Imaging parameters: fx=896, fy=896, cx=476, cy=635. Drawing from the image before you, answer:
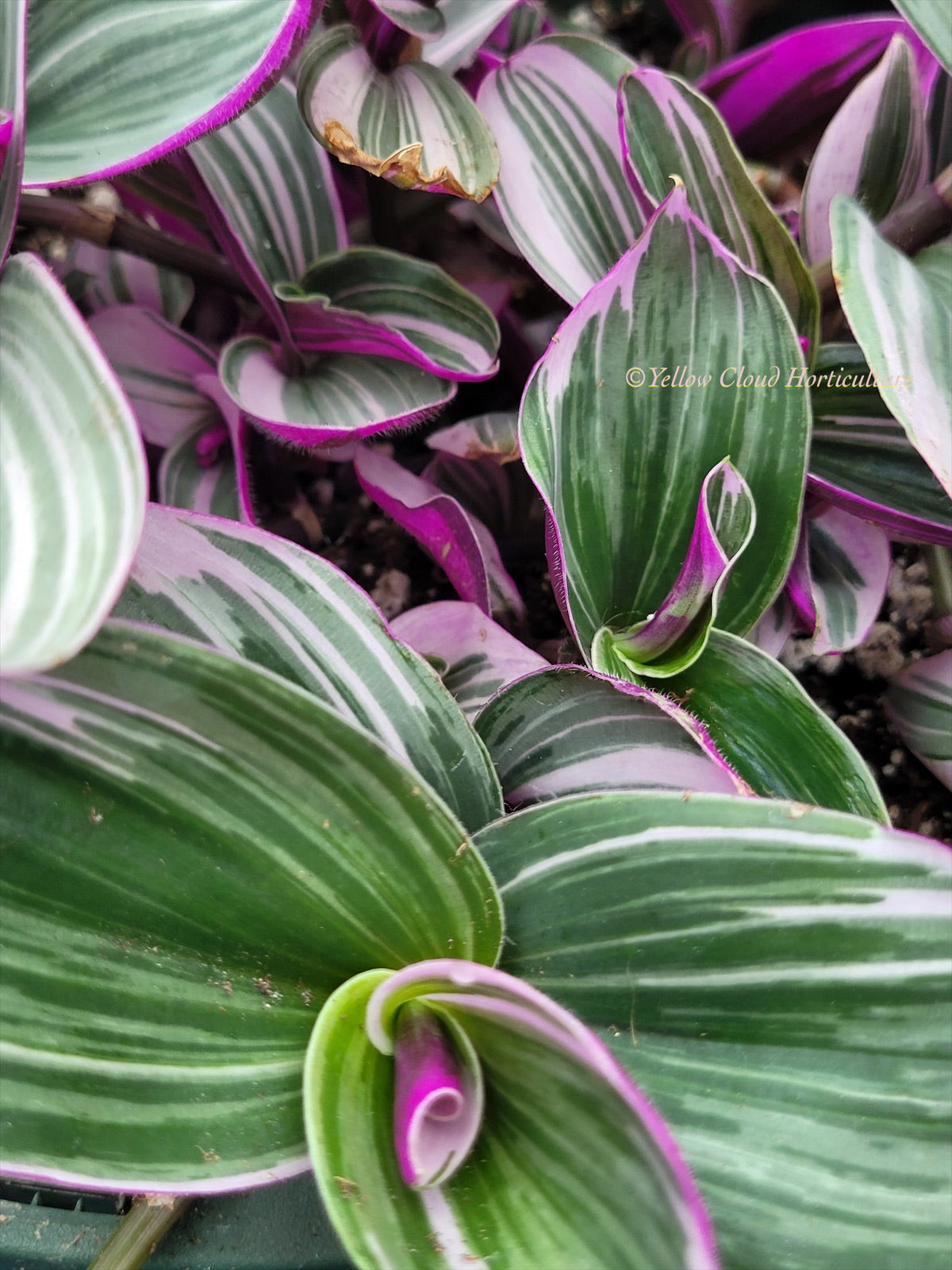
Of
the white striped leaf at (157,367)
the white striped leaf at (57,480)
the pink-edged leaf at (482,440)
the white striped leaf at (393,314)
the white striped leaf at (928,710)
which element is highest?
the white striped leaf at (57,480)

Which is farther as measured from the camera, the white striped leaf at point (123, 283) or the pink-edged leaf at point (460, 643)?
the white striped leaf at point (123, 283)

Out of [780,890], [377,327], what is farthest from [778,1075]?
[377,327]

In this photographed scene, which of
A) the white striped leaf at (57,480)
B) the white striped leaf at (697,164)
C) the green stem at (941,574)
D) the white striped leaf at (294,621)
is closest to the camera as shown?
the white striped leaf at (57,480)

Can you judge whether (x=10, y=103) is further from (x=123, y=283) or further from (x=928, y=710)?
(x=928, y=710)

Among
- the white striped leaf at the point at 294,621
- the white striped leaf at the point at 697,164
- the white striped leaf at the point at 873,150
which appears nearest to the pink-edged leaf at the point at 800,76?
the white striped leaf at the point at 873,150

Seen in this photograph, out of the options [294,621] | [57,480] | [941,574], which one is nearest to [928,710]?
[941,574]

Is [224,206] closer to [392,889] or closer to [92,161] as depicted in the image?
[92,161]

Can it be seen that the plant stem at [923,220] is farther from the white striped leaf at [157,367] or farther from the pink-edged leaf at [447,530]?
the white striped leaf at [157,367]

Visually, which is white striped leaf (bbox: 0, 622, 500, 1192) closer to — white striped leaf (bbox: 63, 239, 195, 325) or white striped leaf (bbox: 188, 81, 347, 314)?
white striped leaf (bbox: 188, 81, 347, 314)
